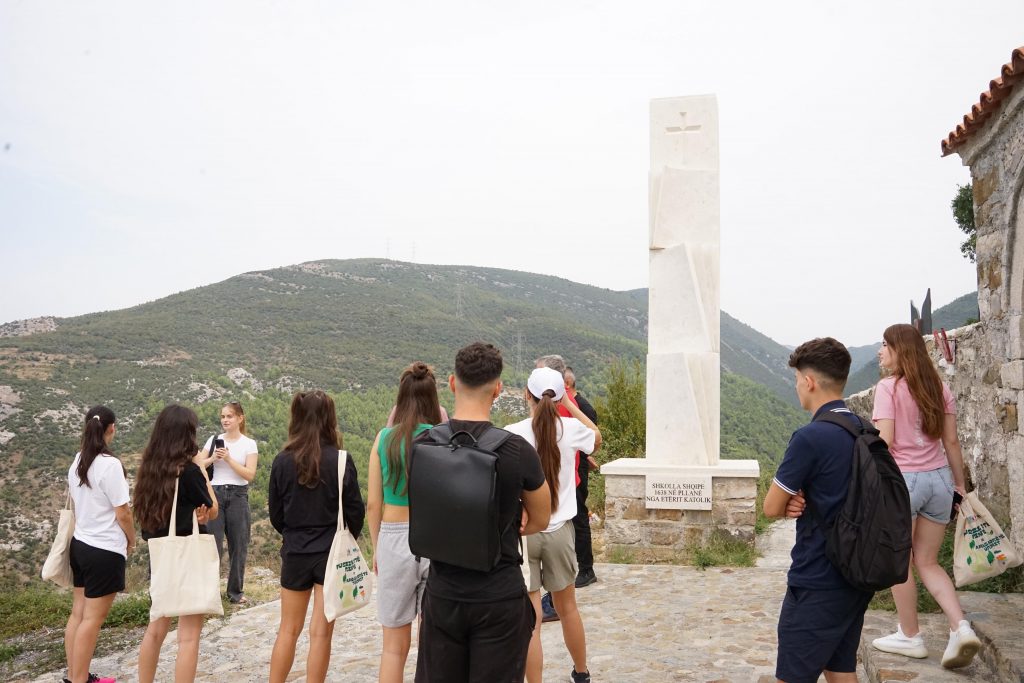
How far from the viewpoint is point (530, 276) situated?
64.1 meters

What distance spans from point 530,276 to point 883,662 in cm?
6065

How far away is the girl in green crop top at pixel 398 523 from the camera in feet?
11.0

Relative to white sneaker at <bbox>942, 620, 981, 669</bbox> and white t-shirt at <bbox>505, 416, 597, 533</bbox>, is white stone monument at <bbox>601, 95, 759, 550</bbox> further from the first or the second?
white t-shirt at <bbox>505, 416, 597, 533</bbox>

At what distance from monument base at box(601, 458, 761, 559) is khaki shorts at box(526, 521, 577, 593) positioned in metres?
3.71

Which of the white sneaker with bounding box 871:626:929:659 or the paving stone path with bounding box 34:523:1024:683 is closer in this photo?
the white sneaker with bounding box 871:626:929:659

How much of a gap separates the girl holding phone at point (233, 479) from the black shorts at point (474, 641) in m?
4.11

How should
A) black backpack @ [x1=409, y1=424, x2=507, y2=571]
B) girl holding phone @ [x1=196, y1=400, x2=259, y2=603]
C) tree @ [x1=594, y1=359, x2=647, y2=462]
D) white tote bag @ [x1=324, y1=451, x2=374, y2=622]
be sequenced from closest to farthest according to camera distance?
1. black backpack @ [x1=409, y1=424, x2=507, y2=571]
2. white tote bag @ [x1=324, y1=451, x2=374, y2=622]
3. girl holding phone @ [x1=196, y1=400, x2=259, y2=603]
4. tree @ [x1=594, y1=359, x2=647, y2=462]

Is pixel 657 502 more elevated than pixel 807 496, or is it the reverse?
pixel 807 496

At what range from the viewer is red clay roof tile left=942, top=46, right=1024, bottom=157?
4.11 meters

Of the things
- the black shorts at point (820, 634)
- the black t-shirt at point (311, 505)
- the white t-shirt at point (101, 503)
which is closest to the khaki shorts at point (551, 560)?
the black t-shirt at point (311, 505)

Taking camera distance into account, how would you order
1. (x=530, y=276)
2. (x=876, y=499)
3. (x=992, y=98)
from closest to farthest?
1. (x=876, y=499)
2. (x=992, y=98)
3. (x=530, y=276)

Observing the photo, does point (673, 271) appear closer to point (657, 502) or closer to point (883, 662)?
point (657, 502)

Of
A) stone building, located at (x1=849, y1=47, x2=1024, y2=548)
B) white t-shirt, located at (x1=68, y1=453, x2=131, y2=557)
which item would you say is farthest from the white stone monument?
white t-shirt, located at (x1=68, y1=453, x2=131, y2=557)

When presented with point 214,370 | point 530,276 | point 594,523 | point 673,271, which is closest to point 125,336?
point 214,370
